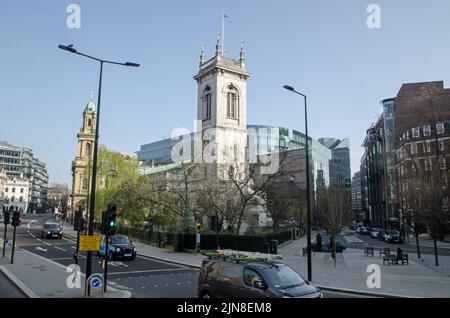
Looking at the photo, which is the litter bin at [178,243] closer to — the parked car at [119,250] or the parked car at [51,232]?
the parked car at [119,250]

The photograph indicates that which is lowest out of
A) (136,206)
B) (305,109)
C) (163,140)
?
(136,206)

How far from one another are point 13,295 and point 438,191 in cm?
2657

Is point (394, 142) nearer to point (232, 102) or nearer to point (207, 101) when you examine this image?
point (232, 102)

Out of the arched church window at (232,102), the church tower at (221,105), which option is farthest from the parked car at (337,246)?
the arched church window at (232,102)

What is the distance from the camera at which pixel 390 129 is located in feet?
257

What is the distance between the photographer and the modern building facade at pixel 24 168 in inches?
6196

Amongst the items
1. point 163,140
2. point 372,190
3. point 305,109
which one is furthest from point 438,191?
point 163,140

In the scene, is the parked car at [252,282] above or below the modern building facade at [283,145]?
below

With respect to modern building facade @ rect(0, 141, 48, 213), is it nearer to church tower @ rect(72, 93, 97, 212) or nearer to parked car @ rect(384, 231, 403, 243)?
church tower @ rect(72, 93, 97, 212)

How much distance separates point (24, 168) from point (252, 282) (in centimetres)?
17442

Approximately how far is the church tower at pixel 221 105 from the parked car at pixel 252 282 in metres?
46.3

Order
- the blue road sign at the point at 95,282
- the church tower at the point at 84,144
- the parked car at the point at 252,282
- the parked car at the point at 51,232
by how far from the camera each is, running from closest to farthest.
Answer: the parked car at the point at 252,282 → the blue road sign at the point at 95,282 → the parked car at the point at 51,232 → the church tower at the point at 84,144

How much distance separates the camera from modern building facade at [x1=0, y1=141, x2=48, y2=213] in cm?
15738
